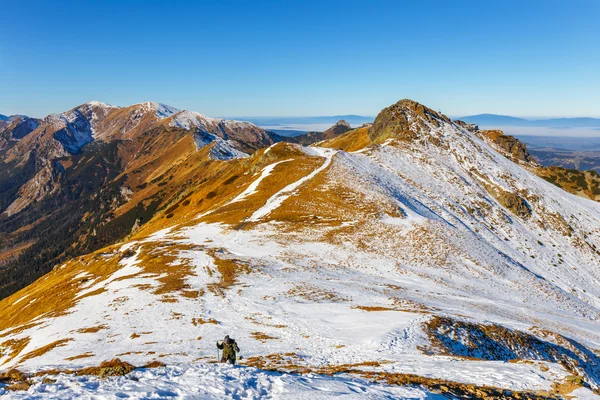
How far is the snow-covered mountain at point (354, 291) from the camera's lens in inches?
761

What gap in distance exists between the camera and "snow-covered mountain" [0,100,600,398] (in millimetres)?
19328

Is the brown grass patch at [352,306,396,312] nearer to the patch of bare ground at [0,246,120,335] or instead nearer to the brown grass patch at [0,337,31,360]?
the brown grass patch at [0,337,31,360]

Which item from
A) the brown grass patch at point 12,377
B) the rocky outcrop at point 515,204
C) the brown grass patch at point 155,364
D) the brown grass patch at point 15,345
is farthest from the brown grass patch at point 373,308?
the rocky outcrop at point 515,204

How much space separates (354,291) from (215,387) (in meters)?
28.3

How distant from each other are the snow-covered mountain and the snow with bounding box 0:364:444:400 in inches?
6.4

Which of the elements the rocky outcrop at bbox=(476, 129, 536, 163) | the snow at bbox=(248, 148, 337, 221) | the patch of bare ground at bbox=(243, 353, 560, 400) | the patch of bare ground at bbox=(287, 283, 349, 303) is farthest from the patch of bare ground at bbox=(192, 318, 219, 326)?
the rocky outcrop at bbox=(476, 129, 536, 163)

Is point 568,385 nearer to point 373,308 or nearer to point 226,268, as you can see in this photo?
point 373,308

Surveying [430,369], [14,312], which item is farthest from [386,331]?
[14,312]

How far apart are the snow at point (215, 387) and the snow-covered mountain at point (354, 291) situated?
0.16 metres

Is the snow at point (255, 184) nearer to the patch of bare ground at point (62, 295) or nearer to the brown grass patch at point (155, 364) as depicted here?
the patch of bare ground at point (62, 295)

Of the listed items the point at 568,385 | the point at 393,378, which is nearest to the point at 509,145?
the point at 568,385

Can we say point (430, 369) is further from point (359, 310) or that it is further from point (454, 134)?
point (454, 134)

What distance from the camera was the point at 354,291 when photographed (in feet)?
131

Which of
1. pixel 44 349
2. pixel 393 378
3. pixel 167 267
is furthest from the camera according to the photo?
pixel 167 267
